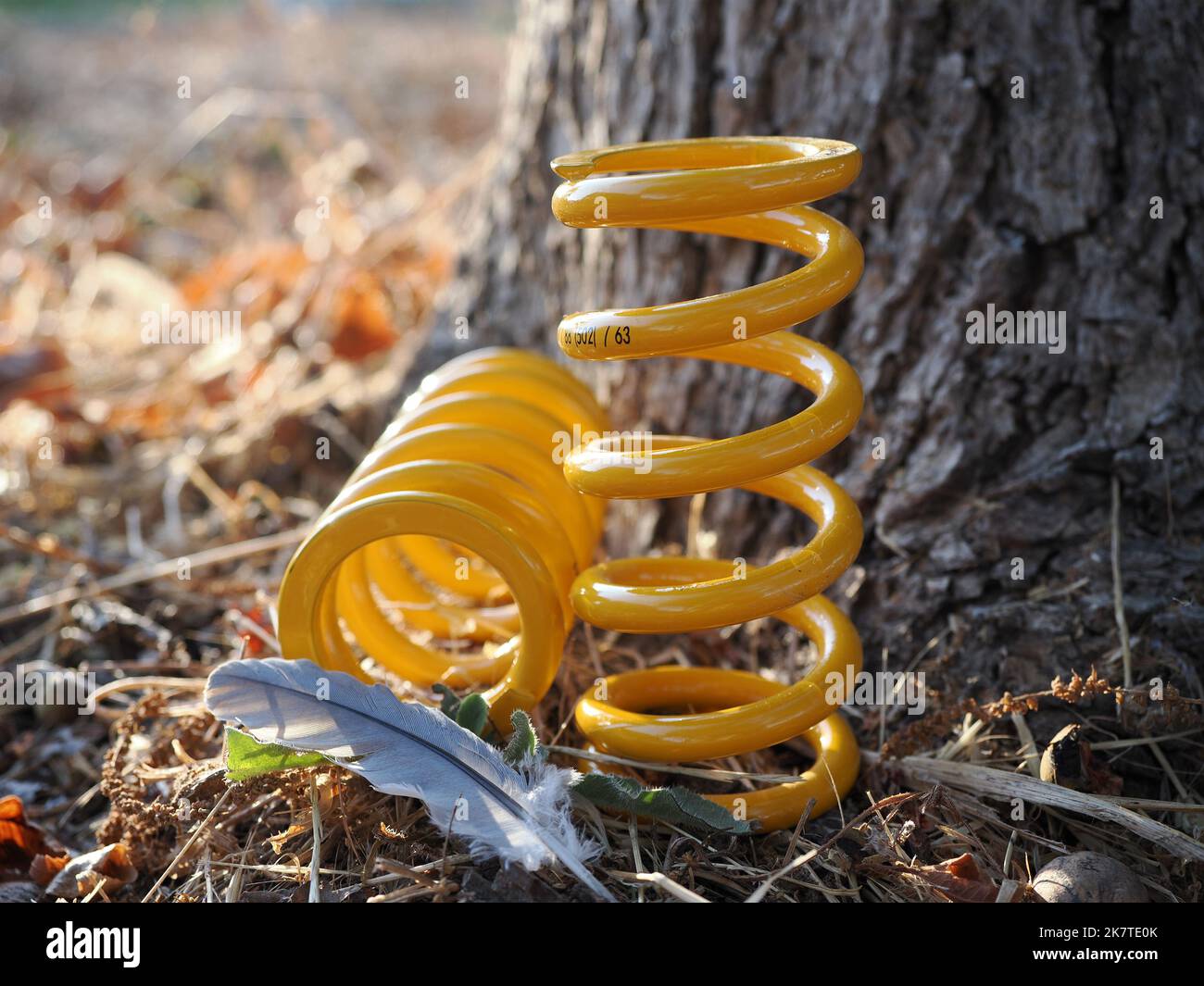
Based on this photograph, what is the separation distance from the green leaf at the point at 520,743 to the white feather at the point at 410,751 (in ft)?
0.11

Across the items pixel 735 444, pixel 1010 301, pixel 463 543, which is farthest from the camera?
pixel 1010 301

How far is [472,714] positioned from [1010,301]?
67.2 inches

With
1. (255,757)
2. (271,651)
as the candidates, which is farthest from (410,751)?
(271,651)

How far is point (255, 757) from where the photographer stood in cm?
217

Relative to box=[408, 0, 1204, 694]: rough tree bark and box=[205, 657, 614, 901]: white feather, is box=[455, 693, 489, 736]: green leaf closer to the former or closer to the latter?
box=[205, 657, 614, 901]: white feather

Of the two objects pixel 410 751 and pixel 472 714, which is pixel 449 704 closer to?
pixel 472 714

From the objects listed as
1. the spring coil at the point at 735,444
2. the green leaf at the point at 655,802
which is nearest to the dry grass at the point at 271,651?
the green leaf at the point at 655,802

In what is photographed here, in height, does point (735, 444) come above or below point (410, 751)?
above

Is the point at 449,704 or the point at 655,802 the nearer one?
the point at 655,802

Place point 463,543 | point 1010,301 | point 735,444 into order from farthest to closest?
point 1010,301, point 463,543, point 735,444

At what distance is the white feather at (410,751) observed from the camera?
6.61 feet

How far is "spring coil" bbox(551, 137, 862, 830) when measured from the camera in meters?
2.11

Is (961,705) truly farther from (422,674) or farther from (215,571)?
(215,571)
